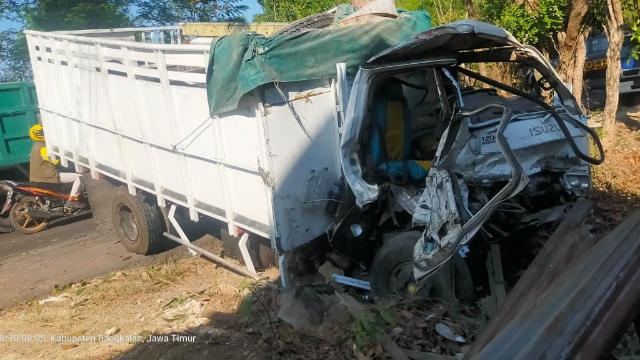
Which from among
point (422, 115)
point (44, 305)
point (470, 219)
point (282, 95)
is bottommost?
point (44, 305)

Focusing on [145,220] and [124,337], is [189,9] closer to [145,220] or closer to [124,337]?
[145,220]

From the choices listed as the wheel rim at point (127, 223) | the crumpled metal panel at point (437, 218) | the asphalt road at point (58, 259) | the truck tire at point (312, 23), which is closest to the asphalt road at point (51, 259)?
the asphalt road at point (58, 259)

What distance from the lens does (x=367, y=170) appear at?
5316 millimetres

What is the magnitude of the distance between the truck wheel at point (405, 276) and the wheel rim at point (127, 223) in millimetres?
3793

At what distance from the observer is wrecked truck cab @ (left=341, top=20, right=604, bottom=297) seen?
439 centimetres

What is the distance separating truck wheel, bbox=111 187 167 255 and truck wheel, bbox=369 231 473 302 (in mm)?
3269

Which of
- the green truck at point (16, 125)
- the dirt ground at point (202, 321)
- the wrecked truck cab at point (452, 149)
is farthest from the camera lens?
the green truck at point (16, 125)

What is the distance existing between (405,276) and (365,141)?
48.2 inches

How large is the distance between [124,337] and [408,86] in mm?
3438

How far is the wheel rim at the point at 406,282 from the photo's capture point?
187 inches

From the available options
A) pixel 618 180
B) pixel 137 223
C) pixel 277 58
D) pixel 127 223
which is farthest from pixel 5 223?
pixel 618 180

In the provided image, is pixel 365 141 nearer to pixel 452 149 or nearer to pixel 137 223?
Answer: pixel 452 149

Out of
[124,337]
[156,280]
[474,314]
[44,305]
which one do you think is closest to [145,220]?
[156,280]

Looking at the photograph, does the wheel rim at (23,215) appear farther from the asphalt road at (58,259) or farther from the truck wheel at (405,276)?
the truck wheel at (405,276)
